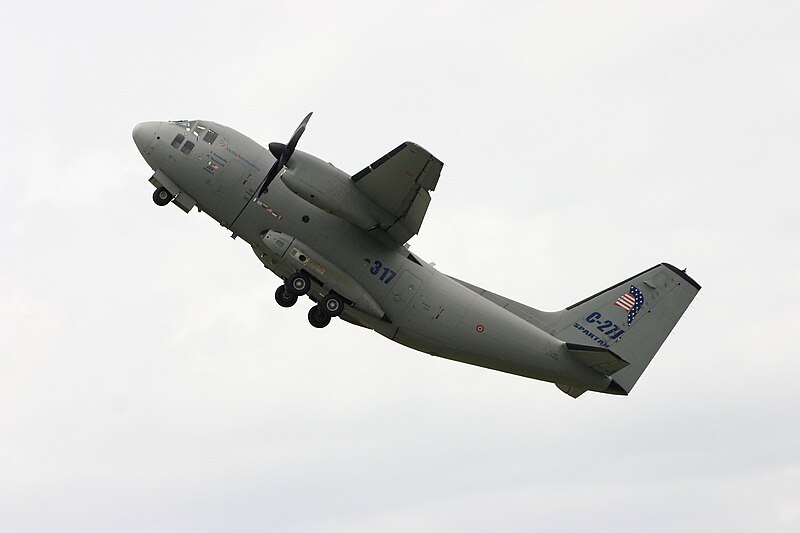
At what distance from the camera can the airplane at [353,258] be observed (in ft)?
102

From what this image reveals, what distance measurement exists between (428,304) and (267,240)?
509cm

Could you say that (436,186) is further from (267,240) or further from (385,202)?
(267,240)

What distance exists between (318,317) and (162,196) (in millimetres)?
5835

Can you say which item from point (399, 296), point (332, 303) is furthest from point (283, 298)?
point (399, 296)

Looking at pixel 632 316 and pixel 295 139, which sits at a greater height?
pixel 632 316

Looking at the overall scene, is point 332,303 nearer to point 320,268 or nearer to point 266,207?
point 320,268

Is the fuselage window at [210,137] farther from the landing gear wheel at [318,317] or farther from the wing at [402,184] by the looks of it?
the landing gear wheel at [318,317]

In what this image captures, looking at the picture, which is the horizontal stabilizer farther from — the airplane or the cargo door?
the cargo door

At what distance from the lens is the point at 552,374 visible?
3219 cm

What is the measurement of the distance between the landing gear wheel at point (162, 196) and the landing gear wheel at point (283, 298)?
4.22 metres

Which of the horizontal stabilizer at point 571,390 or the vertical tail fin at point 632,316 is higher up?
the vertical tail fin at point 632,316

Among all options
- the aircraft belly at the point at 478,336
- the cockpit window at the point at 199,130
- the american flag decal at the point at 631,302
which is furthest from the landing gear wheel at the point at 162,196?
the american flag decal at the point at 631,302

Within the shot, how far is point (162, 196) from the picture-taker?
31688 mm

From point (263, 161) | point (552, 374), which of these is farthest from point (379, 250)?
point (552, 374)
